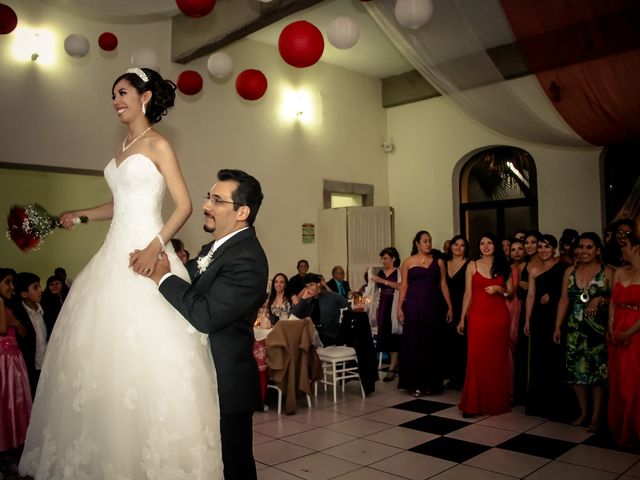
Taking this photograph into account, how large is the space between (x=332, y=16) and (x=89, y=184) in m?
4.75

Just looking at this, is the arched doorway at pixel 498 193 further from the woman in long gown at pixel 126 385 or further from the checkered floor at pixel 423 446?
the woman in long gown at pixel 126 385

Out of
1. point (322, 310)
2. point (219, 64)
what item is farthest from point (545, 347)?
point (219, 64)

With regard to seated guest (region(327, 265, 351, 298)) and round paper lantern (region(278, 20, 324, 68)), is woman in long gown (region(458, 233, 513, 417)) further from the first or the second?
seated guest (region(327, 265, 351, 298))

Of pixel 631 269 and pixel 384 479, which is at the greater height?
pixel 631 269

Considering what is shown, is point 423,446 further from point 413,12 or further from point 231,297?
point 413,12

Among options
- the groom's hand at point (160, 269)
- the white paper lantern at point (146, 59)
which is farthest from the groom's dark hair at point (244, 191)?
the white paper lantern at point (146, 59)

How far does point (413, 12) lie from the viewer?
3748 mm

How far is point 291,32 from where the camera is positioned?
4.71m

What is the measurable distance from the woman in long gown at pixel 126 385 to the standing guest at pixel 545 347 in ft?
11.8

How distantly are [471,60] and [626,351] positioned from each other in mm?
2271

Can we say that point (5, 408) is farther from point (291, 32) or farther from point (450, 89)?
point (450, 89)

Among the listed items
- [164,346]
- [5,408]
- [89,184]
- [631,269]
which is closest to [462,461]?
[631,269]

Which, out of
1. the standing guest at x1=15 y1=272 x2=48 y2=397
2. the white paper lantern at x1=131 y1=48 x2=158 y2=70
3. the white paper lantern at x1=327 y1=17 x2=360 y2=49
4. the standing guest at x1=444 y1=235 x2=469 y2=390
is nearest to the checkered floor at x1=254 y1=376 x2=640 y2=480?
the standing guest at x1=444 y1=235 x2=469 y2=390

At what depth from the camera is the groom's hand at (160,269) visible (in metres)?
1.80
